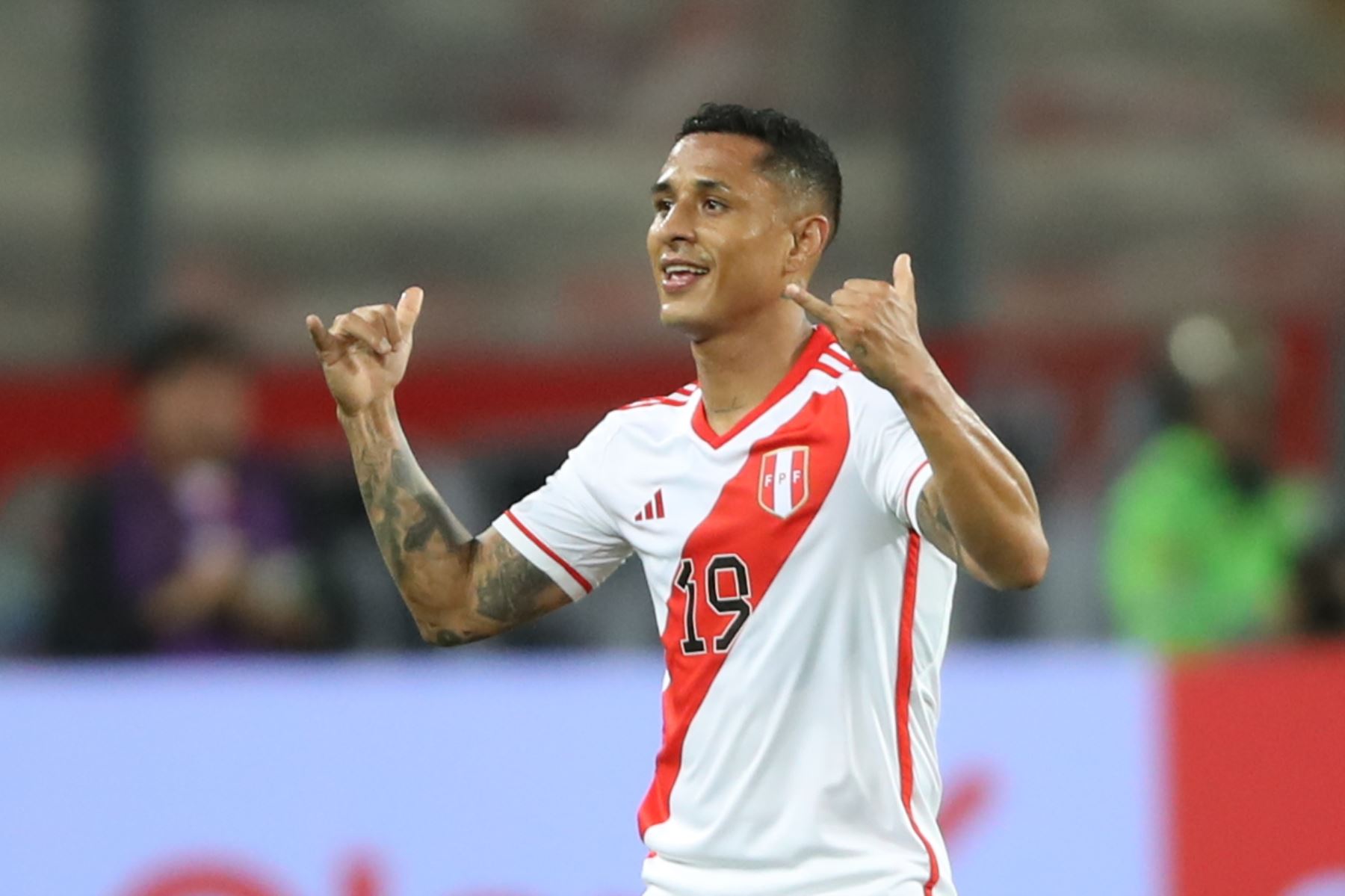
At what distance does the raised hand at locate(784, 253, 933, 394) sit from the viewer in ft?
12.0

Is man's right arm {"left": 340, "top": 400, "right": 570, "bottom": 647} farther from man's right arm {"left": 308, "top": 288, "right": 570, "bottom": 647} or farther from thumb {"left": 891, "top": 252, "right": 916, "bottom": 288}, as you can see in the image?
thumb {"left": 891, "top": 252, "right": 916, "bottom": 288}

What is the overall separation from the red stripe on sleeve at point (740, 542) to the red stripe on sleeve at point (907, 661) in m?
0.18

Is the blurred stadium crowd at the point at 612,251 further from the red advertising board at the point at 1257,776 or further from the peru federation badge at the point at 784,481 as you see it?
the peru federation badge at the point at 784,481

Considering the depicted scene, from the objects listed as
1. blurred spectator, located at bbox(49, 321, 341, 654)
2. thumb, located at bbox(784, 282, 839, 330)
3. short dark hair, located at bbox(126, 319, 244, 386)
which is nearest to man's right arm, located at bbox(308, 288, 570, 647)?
thumb, located at bbox(784, 282, 839, 330)

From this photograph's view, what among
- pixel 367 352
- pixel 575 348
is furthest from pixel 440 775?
pixel 575 348

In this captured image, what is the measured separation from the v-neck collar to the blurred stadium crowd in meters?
2.67

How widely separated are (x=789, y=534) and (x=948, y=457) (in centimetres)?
45

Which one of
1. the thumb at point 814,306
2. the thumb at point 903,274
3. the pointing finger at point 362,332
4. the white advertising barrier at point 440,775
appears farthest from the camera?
the white advertising barrier at point 440,775

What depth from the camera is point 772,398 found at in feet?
13.6

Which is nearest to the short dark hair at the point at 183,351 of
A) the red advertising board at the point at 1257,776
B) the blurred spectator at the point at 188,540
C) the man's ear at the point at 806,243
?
the blurred spectator at the point at 188,540

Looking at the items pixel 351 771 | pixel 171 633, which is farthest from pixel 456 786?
pixel 171 633

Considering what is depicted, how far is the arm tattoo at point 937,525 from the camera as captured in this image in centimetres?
366

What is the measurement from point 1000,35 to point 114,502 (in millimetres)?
7179

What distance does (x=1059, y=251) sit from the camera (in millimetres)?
13305
